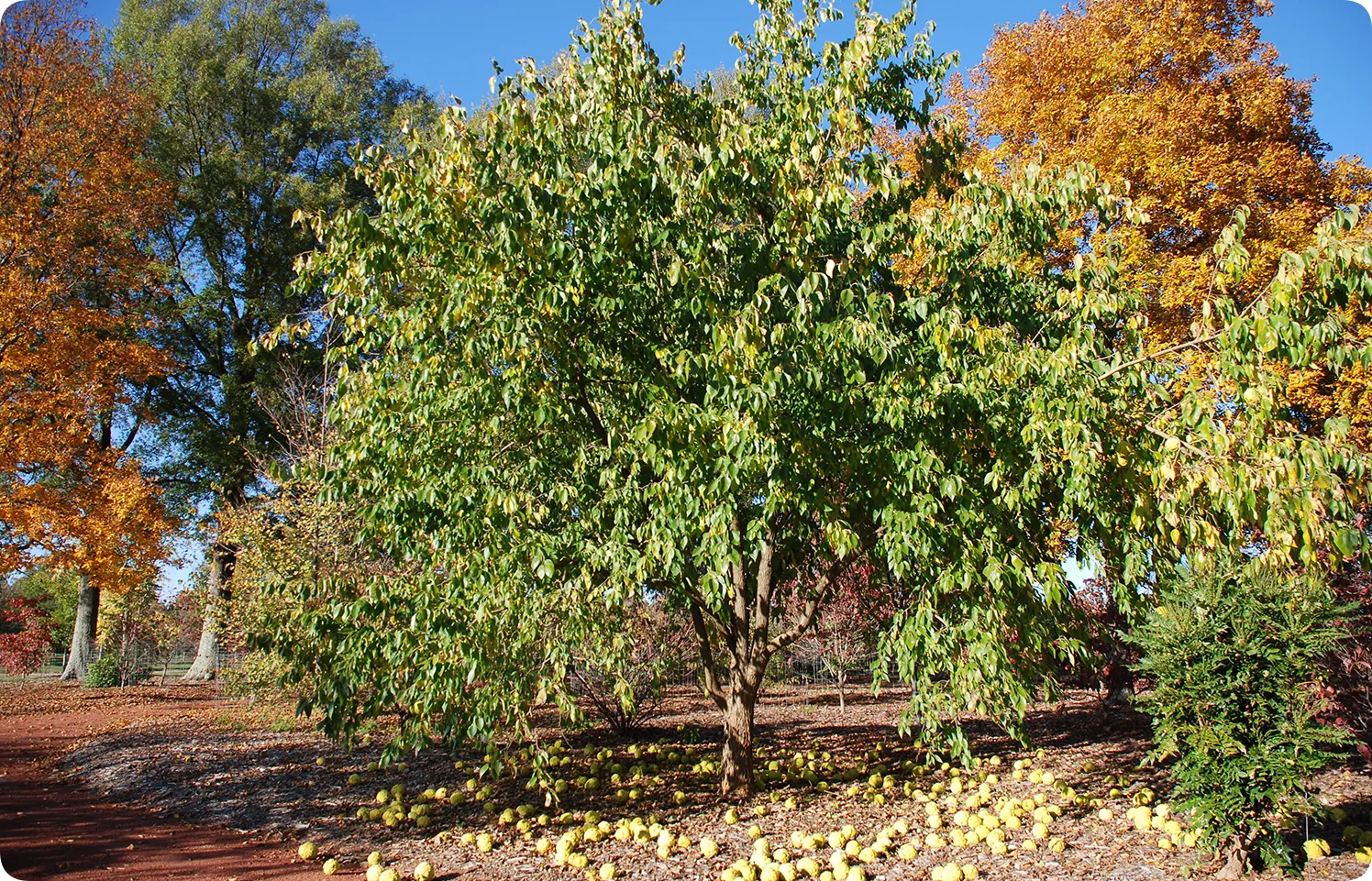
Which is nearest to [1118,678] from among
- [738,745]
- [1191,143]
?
[738,745]

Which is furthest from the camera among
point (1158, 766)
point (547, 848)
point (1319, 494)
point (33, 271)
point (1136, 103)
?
point (1136, 103)

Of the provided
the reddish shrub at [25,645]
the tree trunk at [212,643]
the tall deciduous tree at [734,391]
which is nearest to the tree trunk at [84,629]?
the reddish shrub at [25,645]

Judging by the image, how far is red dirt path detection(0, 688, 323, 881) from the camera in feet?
15.7

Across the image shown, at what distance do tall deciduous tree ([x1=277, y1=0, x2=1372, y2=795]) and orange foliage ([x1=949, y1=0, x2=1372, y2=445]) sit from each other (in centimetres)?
634

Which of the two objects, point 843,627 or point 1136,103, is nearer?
point 1136,103

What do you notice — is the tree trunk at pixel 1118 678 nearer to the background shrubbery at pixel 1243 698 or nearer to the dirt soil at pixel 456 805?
the dirt soil at pixel 456 805

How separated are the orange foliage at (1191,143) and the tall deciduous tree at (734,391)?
20.8 feet

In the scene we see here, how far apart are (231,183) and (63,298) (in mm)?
9798

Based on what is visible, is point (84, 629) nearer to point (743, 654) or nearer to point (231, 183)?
point (231, 183)

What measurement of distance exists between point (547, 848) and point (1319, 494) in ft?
16.3

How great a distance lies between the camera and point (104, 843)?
531 centimetres

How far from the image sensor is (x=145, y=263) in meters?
13.9

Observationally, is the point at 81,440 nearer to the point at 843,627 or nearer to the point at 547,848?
the point at 547,848

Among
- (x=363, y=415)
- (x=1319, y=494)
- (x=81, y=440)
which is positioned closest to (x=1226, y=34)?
(x=1319, y=494)
